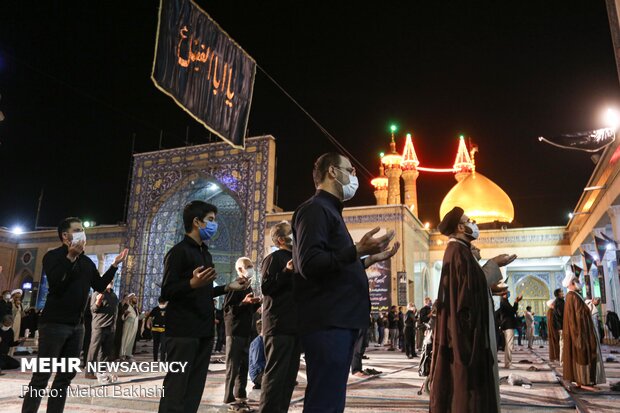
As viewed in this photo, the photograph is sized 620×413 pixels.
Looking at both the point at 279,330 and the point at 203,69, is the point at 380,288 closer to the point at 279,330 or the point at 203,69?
the point at 203,69

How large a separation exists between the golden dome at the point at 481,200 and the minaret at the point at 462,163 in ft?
4.69

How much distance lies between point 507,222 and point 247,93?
18.9 meters

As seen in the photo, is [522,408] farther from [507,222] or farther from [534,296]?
[534,296]

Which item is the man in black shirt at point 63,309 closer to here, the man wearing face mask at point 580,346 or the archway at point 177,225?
the man wearing face mask at point 580,346

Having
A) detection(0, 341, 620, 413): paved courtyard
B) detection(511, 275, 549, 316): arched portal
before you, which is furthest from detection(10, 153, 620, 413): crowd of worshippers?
detection(511, 275, 549, 316): arched portal

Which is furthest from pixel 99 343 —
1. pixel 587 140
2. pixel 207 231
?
pixel 587 140

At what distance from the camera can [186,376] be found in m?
2.37

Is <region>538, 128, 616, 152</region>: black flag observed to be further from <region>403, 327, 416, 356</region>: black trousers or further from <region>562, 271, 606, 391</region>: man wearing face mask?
<region>562, 271, 606, 391</region>: man wearing face mask

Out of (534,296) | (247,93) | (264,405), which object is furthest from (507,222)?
(264,405)

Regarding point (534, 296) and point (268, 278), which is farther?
point (534, 296)

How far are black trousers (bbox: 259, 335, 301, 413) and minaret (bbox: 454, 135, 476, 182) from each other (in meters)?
22.8

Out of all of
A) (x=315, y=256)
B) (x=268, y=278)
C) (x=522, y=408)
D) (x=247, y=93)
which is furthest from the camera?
(x=247, y=93)

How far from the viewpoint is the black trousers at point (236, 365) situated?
3.83 meters

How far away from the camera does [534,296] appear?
23.8 m
